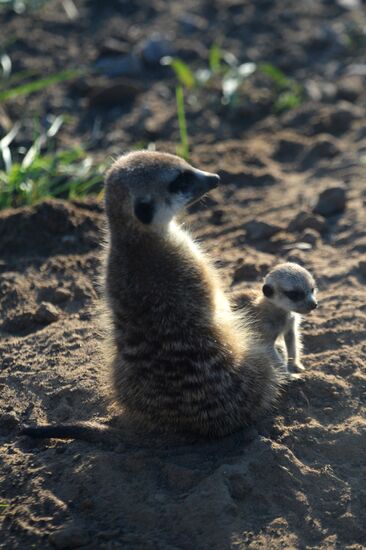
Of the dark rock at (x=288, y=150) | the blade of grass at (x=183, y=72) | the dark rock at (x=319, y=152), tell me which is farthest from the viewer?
the blade of grass at (x=183, y=72)

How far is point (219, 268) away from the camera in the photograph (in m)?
5.07

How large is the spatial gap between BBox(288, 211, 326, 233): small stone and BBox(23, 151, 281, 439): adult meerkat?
175 cm

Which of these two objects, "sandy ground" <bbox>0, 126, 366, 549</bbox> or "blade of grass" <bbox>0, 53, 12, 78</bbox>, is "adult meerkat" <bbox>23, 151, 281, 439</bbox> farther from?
"blade of grass" <bbox>0, 53, 12, 78</bbox>

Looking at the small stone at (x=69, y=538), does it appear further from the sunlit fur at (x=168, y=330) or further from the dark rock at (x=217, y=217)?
the dark rock at (x=217, y=217)

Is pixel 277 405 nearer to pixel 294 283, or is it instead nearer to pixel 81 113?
Result: pixel 294 283

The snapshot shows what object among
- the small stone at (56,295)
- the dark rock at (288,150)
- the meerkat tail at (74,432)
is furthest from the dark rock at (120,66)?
the meerkat tail at (74,432)

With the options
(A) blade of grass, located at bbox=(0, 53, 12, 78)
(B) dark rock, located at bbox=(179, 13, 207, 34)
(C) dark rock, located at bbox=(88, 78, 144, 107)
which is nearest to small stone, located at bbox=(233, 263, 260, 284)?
(C) dark rock, located at bbox=(88, 78, 144, 107)

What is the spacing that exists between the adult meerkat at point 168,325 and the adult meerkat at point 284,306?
14.0 inches

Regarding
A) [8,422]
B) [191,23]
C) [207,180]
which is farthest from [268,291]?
[191,23]

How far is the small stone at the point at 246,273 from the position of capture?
4887mm

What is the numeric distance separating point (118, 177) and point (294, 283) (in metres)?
1.05

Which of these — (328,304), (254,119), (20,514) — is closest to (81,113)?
(254,119)

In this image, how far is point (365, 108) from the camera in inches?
287

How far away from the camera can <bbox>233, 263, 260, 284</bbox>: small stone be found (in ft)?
16.0
